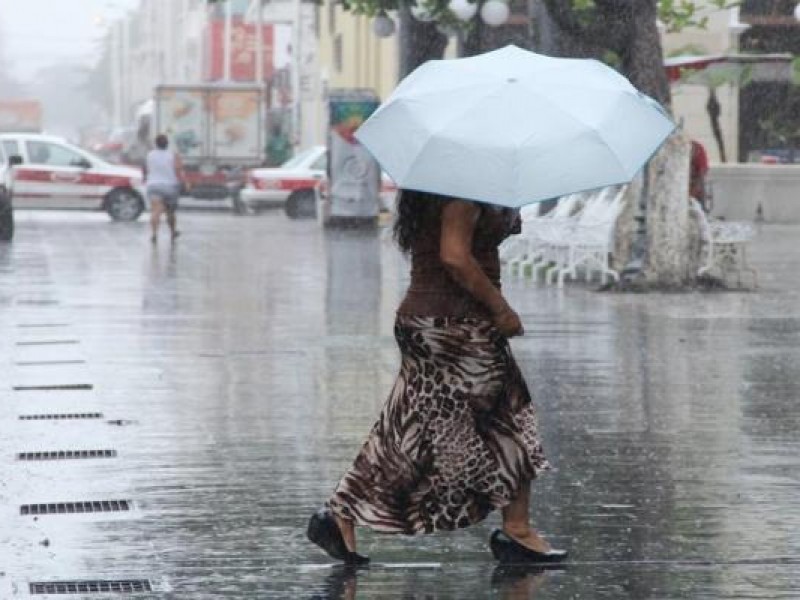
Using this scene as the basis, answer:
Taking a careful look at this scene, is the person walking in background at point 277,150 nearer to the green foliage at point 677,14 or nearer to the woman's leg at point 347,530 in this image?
the green foliage at point 677,14

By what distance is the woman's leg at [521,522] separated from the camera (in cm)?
760

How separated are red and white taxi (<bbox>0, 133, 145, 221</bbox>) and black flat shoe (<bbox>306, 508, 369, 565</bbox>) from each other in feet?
105

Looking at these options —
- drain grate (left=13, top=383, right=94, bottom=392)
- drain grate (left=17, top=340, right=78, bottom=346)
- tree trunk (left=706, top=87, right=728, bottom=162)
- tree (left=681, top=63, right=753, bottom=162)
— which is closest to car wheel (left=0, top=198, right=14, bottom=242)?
tree (left=681, top=63, right=753, bottom=162)

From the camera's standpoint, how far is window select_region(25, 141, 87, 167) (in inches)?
1554

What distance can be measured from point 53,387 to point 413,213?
Answer: 6.00m

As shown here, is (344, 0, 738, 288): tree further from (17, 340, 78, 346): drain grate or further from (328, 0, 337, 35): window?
(328, 0, 337, 35): window

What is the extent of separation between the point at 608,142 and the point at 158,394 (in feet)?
19.0

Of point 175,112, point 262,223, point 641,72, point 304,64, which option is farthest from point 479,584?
point 304,64

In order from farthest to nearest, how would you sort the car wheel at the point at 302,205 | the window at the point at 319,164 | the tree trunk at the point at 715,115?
the window at the point at 319,164, the car wheel at the point at 302,205, the tree trunk at the point at 715,115

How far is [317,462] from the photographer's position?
10.0 metres

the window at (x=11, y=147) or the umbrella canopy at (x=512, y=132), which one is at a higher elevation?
the umbrella canopy at (x=512, y=132)

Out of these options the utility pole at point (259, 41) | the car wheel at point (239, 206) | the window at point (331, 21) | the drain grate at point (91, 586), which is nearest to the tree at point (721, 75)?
the car wheel at point (239, 206)

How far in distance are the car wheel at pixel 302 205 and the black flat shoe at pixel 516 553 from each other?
33688 mm

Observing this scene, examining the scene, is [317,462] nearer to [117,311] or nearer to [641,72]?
[117,311]
